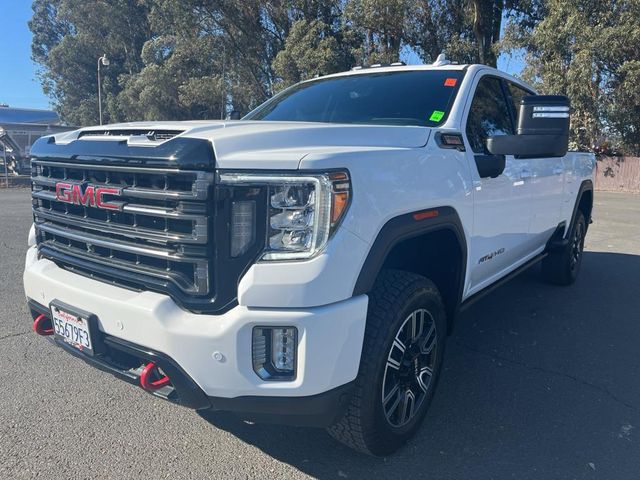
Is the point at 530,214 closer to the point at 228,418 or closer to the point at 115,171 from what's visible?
the point at 228,418

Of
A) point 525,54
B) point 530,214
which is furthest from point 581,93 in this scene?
point 530,214

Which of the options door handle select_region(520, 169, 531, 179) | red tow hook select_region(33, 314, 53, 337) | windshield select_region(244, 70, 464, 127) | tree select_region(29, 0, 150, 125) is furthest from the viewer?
tree select_region(29, 0, 150, 125)

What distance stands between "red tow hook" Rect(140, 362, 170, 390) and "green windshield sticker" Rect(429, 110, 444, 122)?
2043 mm

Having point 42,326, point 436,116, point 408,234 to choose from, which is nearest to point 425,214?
point 408,234

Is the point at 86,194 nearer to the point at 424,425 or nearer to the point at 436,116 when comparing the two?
the point at 436,116

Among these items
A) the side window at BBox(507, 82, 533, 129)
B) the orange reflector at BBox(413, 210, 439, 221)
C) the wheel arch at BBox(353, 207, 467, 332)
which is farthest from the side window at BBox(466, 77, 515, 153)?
the orange reflector at BBox(413, 210, 439, 221)

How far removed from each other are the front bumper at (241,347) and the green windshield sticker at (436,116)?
1.48m

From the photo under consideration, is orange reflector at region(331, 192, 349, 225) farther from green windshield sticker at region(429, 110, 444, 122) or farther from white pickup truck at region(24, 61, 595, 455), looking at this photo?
green windshield sticker at region(429, 110, 444, 122)

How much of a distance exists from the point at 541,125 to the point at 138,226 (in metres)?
2.12

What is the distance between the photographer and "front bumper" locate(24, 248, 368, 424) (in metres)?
1.98

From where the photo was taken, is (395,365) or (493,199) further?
(493,199)

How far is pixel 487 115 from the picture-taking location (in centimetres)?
Result: 368

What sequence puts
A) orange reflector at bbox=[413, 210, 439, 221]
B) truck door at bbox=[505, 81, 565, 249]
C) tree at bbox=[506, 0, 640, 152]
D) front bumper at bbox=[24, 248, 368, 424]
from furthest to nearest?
tree at bbox=[506, 0, 640, 152] < truck door at bbox=[505, 81, 565, 249] < orange reflector at bbox=[413, 210, 439, 221] < front bumper at bbox=[24, 248, 368, 424]

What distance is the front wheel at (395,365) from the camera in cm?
226
